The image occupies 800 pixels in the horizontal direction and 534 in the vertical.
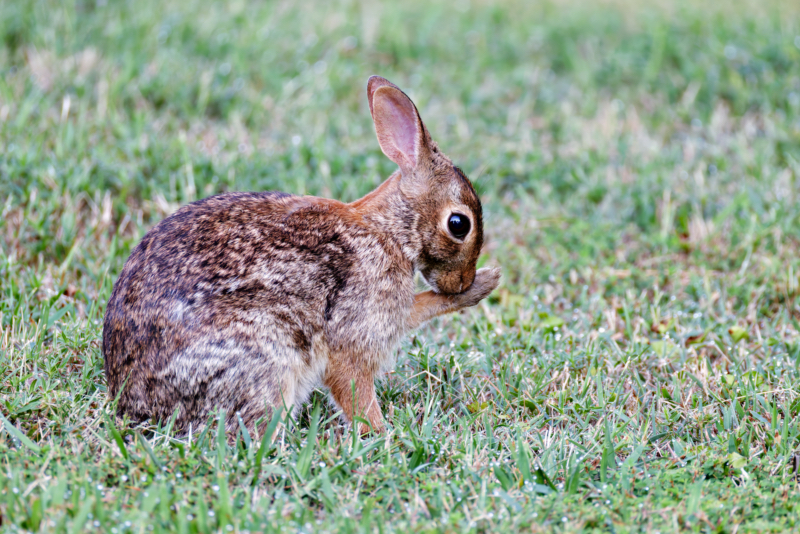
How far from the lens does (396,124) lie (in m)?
4.07

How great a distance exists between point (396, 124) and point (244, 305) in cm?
126

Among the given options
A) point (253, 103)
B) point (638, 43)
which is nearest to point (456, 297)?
point (253, 103)

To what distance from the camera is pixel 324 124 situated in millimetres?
6922

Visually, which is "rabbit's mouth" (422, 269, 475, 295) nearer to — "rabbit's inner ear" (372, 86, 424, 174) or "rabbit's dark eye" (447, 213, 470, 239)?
"rabbit's dark eye" (447, 213, 470, 239)

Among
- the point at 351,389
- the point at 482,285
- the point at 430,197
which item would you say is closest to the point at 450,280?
the point at 482,285

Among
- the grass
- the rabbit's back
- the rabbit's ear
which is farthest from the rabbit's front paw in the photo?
the rabbit's ear

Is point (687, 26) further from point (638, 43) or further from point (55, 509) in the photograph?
point (55, 509)

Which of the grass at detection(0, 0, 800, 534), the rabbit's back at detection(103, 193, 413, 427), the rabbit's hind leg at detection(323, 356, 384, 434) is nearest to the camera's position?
the grass at detection(0, 0, 800, 534)

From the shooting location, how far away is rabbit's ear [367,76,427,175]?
4000 mm

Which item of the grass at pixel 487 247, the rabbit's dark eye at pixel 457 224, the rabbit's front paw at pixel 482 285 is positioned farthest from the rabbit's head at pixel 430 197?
the grass at pixel 487 247

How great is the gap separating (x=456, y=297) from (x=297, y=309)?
0.95m

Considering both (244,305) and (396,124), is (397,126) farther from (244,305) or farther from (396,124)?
(244,305)

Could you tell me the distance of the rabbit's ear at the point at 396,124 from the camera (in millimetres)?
4000

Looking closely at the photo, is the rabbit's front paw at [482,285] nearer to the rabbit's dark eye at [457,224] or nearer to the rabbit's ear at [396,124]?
the rabbit's dark eye at [457,224]
